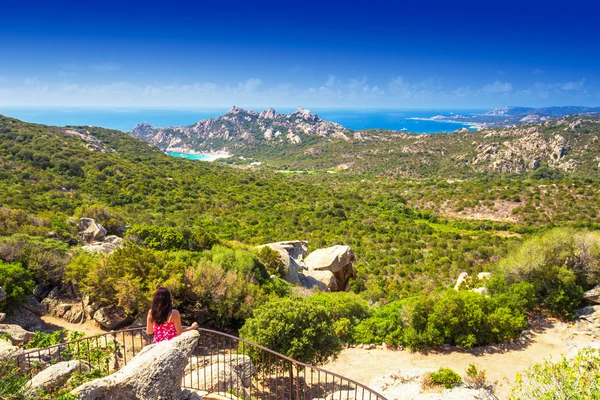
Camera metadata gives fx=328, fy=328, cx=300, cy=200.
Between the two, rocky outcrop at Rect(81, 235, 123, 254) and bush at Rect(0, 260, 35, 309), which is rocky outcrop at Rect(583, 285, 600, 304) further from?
bush at Rect(0, 260, 35, 309)

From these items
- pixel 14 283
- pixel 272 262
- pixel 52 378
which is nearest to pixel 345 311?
pixel 272 262

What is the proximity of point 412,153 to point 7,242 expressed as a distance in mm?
133139

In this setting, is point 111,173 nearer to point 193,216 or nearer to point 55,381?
point 193,216

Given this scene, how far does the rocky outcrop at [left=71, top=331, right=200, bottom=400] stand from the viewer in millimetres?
5309

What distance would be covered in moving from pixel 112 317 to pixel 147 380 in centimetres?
939

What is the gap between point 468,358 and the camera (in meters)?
12.2

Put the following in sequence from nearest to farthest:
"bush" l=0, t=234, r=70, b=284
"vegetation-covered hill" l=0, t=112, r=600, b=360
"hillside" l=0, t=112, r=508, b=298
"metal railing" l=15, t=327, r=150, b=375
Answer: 1. "metal railing" l=15, t=327, r=150, b=375
2. "vegetation-covered hill" l=0, t=112, r=600, b=360
3. "bush" l=0, t=234, r=70, b=284
4. "hillside" l=0, t=112, r=508, b=298

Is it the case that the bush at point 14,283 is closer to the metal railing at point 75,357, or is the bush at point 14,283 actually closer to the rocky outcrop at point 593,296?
the metal railing at point 75,357

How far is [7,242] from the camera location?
14273 mm

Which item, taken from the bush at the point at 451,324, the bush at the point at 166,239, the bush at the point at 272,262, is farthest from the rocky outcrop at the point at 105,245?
the bush at the point at 451,324

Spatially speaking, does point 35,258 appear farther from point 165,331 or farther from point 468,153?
point 468,153

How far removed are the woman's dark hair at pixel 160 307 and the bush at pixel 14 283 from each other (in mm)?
9403

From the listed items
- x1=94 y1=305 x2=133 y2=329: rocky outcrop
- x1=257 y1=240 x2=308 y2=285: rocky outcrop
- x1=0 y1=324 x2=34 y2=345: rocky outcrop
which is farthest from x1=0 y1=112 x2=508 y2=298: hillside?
x1=0 y1=324 x2=34 y2=345: rocky outcrop

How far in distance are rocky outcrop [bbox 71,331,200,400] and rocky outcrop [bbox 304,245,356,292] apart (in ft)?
59.9
